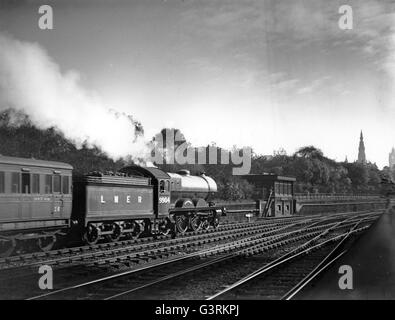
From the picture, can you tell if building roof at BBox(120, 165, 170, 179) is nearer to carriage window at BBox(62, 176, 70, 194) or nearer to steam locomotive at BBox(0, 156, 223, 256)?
steam locomotive at BBox(0, 156, 223, 256)

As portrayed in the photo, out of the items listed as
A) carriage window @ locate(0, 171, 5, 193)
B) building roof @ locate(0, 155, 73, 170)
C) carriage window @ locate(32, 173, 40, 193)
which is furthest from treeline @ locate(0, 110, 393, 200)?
carriage window @ locate(0, 171, 5, 193)

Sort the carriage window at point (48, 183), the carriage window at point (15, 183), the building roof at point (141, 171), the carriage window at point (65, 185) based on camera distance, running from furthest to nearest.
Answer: the building roof at point (141, 171) < the carriage window at point (65, 185) < the carriage window at point (48, 183) < the carriage window at point (15, 183)

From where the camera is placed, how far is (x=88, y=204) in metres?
17.0

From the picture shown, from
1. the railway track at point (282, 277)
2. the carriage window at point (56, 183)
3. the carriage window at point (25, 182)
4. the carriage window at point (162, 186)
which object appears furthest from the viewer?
the carriage window at point (162, 186)

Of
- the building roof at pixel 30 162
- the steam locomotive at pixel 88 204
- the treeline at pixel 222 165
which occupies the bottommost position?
the steam locomotive at pixel 88 204

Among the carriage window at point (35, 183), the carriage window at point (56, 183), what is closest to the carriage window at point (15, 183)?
the carriage window at point (35, 183)

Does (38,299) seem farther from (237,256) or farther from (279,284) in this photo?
(237,256)

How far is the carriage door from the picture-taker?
15414 millimetres

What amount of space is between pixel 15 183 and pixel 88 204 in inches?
146

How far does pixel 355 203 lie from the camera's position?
229ft

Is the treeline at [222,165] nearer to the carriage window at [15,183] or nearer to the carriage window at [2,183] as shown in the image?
the carriage window at [15,183]

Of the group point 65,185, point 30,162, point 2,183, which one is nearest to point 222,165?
point 65,185

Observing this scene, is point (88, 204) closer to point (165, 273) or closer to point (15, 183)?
point (15, 183)

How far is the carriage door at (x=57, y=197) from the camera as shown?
15414 millimetres
